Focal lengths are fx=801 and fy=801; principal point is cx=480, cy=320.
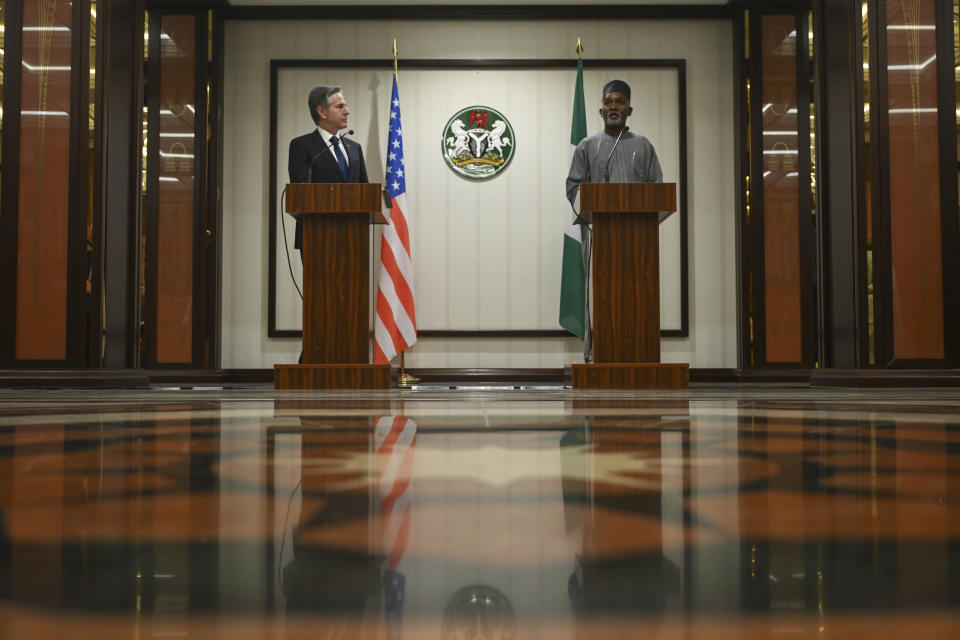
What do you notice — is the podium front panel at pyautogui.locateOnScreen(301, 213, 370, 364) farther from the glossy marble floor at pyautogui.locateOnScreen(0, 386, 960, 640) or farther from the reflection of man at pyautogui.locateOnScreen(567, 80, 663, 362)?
the glossy marble floor at pyautogui.locateOnScreen(0, 386, 960, 640)

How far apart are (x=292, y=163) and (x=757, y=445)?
11.1 feet

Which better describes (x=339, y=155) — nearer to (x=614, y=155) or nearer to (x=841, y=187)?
(x=614, y=155)

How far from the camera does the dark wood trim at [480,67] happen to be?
17.0 feet

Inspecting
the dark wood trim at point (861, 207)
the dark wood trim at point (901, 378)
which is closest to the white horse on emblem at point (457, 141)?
the dark wood trim at point (861, 207)

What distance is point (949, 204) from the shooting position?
3.05 meters

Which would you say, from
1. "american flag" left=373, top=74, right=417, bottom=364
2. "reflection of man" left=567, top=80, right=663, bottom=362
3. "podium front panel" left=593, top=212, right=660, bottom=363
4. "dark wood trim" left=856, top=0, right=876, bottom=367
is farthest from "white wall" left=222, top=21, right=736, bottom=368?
"podium front panel" left=593, top=212, right=660, bottom=363

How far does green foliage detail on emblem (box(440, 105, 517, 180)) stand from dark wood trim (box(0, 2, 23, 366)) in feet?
8.77

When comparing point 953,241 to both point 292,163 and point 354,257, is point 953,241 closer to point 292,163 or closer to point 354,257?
point 354,257

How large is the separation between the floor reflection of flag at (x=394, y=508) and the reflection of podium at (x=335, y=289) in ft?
A: 6.58

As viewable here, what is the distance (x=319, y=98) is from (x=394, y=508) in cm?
378

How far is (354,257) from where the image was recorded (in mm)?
2799

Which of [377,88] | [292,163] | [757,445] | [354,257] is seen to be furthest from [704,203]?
[757,445]

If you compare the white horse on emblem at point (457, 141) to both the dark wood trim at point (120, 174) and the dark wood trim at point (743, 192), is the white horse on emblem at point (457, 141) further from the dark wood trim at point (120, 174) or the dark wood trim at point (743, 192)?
the dark wood trim at point (120, 174)

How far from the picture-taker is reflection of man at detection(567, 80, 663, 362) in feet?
12.5
